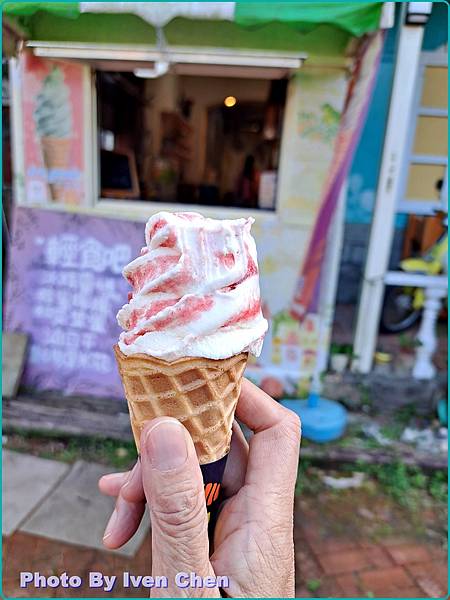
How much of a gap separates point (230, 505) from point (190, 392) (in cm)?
48

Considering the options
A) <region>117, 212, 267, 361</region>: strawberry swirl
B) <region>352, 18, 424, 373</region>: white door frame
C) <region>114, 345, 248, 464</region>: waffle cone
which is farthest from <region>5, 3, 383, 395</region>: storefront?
<region>114, 345, 248, 464</region>: waffle cone

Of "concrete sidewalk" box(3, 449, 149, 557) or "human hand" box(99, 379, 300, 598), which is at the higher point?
"human hand" box(99, 379, 300, 598)

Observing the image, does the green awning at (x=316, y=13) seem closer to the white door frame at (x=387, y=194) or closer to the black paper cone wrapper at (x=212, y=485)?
the white door frame at (x=387, y=194)

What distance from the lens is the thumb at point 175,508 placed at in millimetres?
1477

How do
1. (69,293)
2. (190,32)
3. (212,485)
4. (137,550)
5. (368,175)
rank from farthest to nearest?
(368,175)
(69,293)
(190,32)
(137,550)
(212,485)

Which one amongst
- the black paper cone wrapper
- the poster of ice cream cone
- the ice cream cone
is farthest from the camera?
the ice cream cone

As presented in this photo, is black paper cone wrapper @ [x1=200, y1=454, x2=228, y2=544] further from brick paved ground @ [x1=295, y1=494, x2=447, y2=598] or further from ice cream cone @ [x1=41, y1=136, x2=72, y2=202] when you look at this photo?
ice cream cone @ [x1=41, y1=136, x2=72, y2=202]

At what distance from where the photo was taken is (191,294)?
1.64 m

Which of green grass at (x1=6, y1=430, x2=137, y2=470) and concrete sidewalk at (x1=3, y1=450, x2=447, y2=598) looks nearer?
concrete sidewalk at (x1=3, y1=450, x2=447, y2=598)

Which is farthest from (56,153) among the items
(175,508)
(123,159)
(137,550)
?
→ (175,508)

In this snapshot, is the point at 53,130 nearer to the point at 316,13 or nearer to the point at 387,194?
the point at 316,13

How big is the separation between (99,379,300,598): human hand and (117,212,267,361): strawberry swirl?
0.28 meters

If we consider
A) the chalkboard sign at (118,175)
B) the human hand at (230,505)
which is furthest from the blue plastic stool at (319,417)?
the chalkboard sign at (118,175)

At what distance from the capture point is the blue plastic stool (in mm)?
4238
